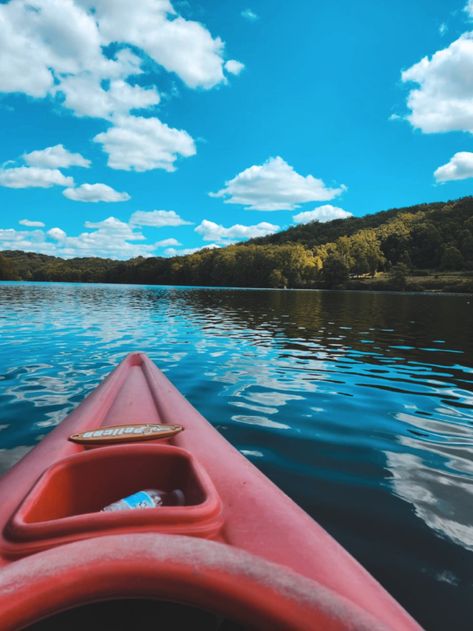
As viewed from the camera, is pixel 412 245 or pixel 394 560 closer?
pixel 394 560

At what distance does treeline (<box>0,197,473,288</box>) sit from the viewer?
390 ft

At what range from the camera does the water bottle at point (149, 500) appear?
233 centimetres

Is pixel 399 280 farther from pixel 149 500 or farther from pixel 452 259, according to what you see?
pixel 149 500

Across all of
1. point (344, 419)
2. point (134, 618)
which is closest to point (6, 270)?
point (344, 419)

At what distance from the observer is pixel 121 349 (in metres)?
11.7

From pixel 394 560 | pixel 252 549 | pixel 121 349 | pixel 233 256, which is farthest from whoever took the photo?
pixel 233 256

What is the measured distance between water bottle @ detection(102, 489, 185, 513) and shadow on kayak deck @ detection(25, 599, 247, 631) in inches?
23.5

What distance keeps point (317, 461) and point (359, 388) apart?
364 cm

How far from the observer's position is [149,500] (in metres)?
2.40

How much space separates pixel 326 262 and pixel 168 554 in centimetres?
12016

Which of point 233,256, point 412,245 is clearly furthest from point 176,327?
point 412,245

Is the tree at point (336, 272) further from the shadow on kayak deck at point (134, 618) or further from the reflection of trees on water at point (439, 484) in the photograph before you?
the shadow on kayak deck at point (134, 618)

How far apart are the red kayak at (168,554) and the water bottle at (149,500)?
0.20 ft

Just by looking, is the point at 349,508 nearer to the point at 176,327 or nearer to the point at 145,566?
the point at 145,566
